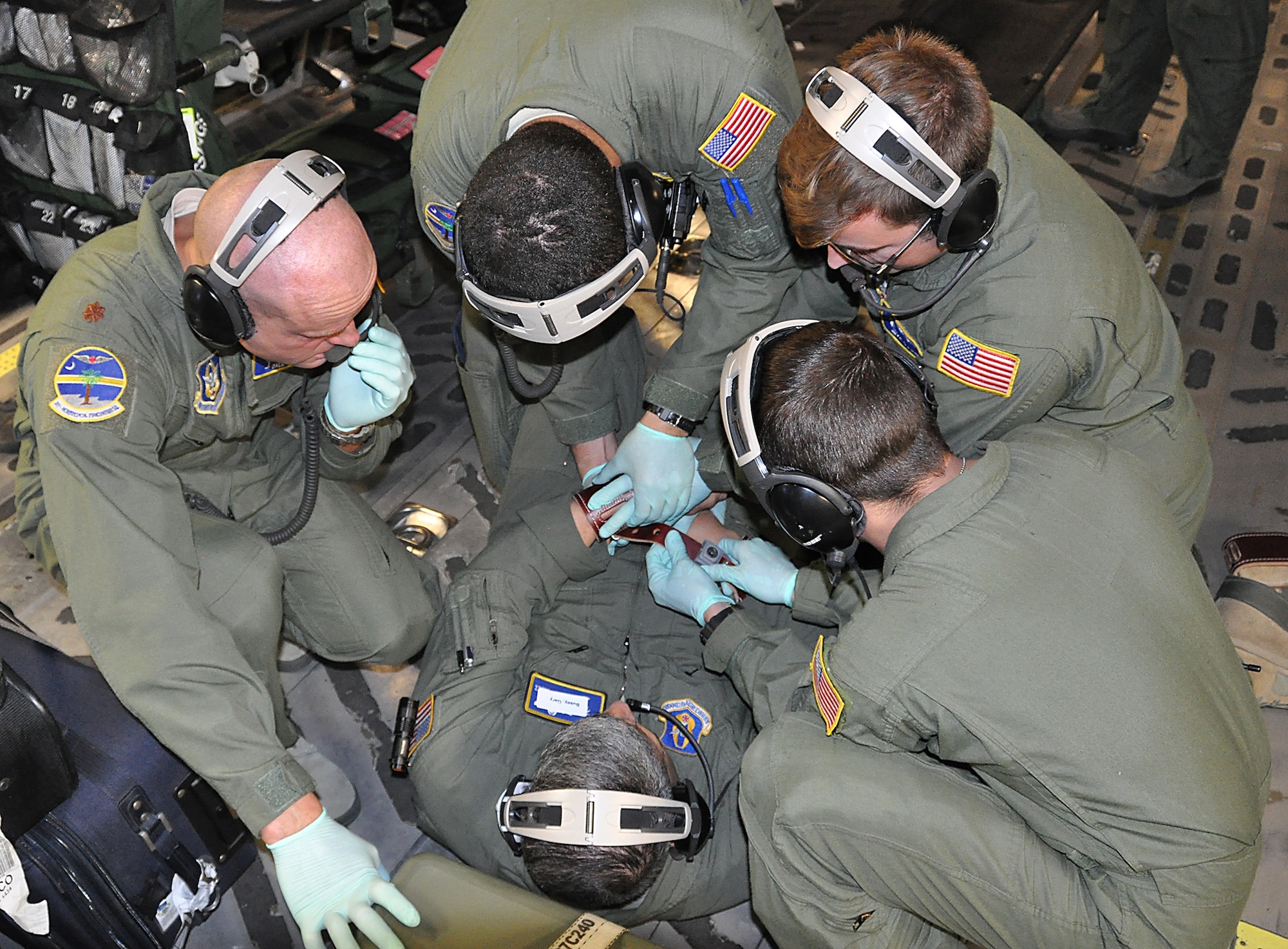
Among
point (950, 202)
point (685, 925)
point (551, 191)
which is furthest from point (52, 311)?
point (685, 925)

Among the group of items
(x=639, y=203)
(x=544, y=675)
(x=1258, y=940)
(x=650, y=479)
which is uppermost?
(x=639, y=203)

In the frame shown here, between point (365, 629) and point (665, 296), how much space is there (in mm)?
1688

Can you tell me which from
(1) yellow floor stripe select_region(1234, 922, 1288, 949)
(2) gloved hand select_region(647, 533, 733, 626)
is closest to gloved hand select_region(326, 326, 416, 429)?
(2) gloved hand select_region(647, 533, 733, 626)

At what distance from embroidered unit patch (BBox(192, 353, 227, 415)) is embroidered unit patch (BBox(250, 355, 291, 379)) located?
7 cm

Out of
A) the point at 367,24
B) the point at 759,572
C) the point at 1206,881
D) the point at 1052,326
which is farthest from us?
the point at 367,24

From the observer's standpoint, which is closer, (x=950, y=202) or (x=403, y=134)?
(x=950, y=202)

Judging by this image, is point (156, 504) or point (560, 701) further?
point (560, 701)

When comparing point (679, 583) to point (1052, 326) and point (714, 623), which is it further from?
point (1052, 326)

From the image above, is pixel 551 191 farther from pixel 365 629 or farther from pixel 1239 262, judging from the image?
pixel 1239 262

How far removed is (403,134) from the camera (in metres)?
3.37

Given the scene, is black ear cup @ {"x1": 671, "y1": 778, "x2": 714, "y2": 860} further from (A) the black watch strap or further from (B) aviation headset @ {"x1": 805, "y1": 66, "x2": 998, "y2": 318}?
(B) aviation headset @ {"x1": 805, "y1": 66, "x2": 998, "y2": 318}

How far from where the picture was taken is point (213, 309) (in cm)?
183

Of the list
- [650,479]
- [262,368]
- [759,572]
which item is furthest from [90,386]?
[759,572]

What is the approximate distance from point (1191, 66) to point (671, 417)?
2757 mm
